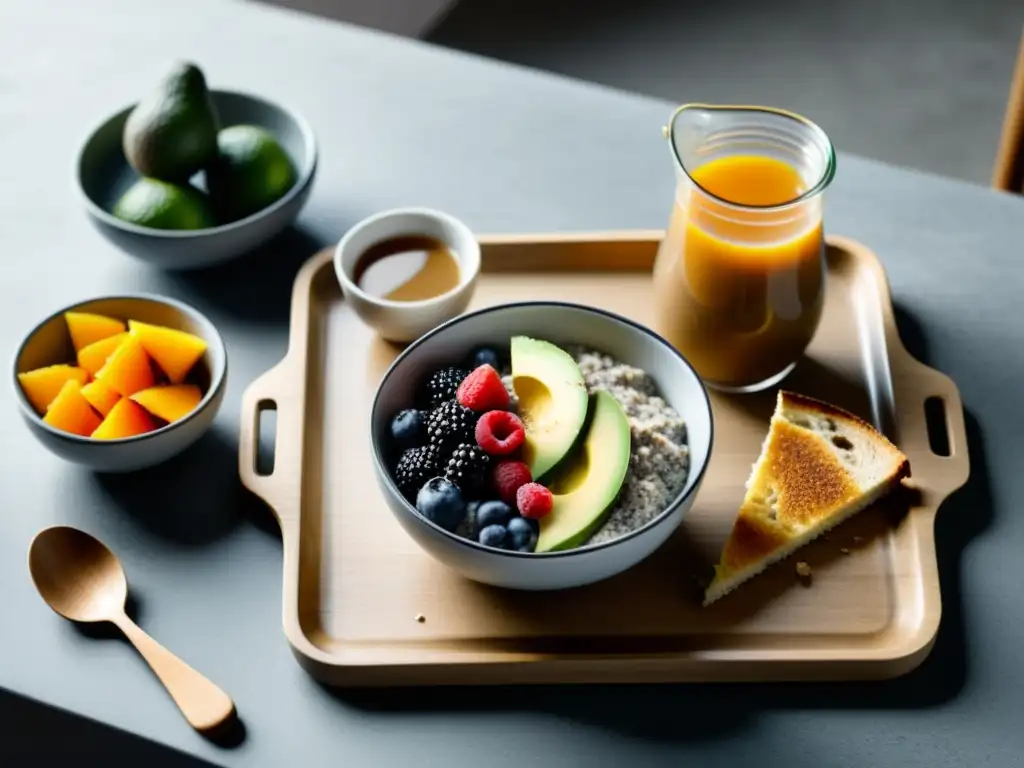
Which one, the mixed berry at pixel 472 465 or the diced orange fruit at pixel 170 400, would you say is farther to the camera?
the diced orange fruit at pixel 170 400

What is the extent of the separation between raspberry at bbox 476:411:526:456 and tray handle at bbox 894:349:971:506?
0.47 metres

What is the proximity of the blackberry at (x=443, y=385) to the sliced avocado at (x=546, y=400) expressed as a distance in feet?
0.21

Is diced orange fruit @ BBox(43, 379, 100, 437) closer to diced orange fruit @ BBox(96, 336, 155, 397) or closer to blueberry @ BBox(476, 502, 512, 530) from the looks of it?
diced orange fruit @ BBox(96, 336, 155, 397)

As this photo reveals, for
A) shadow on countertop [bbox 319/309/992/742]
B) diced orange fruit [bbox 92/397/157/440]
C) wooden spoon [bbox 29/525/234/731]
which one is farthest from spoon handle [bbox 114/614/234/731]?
diced orange fruit [bbox 92/397/157/440]

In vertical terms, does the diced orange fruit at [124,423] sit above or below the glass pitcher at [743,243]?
below

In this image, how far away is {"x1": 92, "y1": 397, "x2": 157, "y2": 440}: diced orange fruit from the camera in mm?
1341

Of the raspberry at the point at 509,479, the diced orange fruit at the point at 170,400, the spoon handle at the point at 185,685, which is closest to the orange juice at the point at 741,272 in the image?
the raspberry at the point at 509,479

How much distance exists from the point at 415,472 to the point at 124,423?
36 cm

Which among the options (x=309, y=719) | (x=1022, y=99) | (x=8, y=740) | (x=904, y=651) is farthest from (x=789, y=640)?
(x=1022, y=99)

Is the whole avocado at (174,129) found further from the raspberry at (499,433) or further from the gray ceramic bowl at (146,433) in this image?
the raspberry at (499,433)

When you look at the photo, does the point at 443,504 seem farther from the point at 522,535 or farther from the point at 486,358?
the point at 486,358

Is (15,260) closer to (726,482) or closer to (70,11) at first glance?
(70,11)

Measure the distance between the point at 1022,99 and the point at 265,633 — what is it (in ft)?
4.56

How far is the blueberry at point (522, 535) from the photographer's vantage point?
46.4 inches
